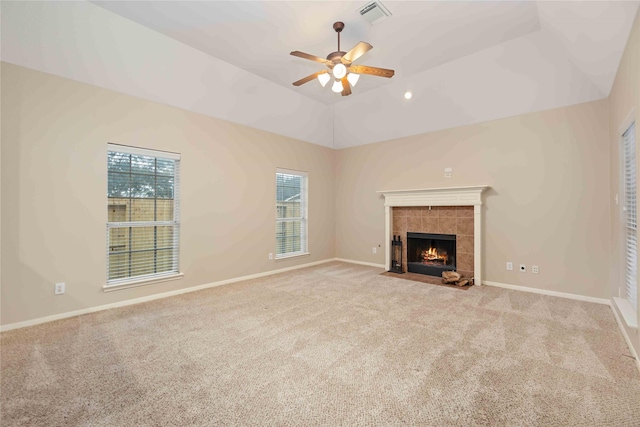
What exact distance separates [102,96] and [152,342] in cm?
287

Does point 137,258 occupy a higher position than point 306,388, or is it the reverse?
point 137,258

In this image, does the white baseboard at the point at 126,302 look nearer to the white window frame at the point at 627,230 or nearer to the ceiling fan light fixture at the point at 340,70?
the ceiling fan light fixture at the point at 340,70

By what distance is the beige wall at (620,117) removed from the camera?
2213mm

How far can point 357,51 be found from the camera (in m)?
2.82

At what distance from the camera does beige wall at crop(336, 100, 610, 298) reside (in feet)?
11.9

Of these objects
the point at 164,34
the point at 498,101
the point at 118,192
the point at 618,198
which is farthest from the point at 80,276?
the point at 618,198

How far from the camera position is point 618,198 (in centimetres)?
319

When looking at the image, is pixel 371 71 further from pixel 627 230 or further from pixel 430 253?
pixel 430 253

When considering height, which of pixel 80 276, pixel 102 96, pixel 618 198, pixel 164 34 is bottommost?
pixel 80 276

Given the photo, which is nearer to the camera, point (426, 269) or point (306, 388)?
point (306, 388)

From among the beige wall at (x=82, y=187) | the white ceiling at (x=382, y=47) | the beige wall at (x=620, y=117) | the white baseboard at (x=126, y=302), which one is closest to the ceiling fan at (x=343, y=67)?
the white ceiling at (x=382, y=47)

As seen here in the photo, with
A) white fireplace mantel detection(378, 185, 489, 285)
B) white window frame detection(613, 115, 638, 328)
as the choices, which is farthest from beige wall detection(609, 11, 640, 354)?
white fireplace mantel detection(378, 185, 489, 285)

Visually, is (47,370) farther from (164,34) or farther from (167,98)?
(164,34)

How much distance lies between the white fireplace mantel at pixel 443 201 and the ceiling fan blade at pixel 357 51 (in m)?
2.80
